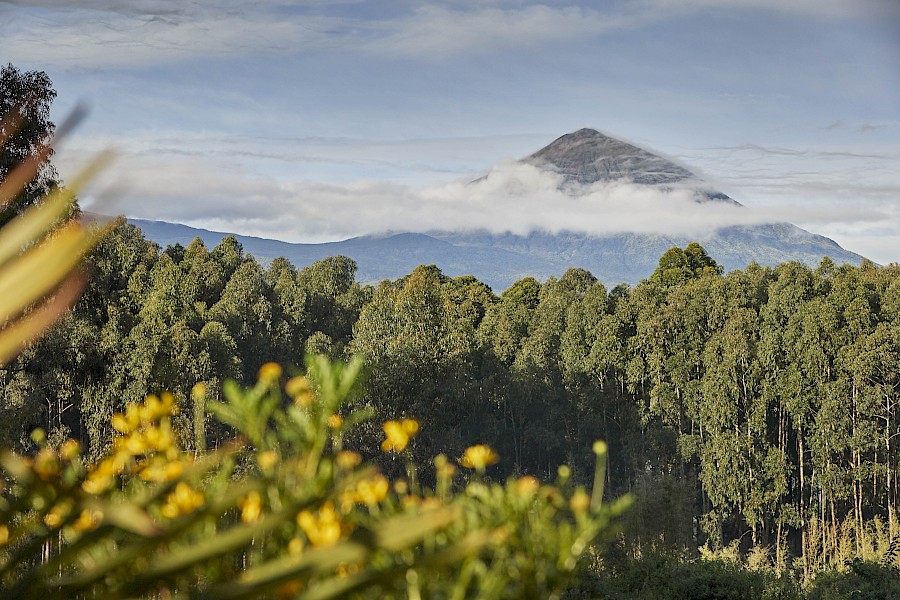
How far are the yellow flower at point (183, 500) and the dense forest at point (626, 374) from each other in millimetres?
15407

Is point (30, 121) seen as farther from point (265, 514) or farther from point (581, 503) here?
point (581, 503)

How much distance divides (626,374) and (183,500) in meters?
28.8

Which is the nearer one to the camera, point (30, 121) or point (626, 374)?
point (30, 121)

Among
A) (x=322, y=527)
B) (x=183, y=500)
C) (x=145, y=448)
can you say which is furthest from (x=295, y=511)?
(x=145, y=448)

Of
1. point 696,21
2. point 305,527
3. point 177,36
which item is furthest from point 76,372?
point 696,21

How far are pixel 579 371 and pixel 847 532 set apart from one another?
10.0 m

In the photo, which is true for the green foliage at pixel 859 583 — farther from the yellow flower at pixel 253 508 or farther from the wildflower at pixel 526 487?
the yellow flower at pixel 253 508

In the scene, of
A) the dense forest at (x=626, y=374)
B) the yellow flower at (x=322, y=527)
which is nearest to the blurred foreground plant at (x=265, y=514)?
the yellow flower at (x=322, y=527)

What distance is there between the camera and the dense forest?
19672 mm

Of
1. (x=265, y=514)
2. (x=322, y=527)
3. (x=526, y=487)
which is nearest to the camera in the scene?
(x=322, y=527)

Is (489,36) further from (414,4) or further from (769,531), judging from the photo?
(769,531)

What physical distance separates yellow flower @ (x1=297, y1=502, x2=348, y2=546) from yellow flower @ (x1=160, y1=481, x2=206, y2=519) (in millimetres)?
151

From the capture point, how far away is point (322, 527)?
1.07 meters

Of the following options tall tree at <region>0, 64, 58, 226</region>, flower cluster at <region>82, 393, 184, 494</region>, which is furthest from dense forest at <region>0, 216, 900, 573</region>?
flower cluster at <region>82, 393, 184, 494</region>
